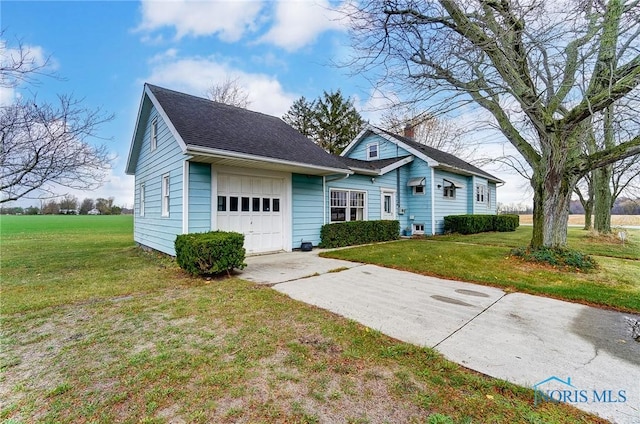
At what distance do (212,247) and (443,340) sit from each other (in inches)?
180

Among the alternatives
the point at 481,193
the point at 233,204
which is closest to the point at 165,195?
the point at 233,204

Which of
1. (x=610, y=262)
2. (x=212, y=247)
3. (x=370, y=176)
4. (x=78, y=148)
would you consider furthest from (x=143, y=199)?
(x=610, y=262)

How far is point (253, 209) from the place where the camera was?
29.8ft

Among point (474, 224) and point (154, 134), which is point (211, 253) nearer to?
point (154, 134)

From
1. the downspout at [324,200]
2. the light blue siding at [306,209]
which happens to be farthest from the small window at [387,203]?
the light blue siding at [306,209]

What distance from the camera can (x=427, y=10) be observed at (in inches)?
252

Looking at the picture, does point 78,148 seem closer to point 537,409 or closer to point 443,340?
point 443,340

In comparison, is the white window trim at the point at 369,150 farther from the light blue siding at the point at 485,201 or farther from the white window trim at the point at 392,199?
the light blue siding at the point at 485,201

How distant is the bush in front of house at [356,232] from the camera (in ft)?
35.3

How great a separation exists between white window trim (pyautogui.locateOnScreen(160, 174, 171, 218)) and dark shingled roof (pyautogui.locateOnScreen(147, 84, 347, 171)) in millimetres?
2095

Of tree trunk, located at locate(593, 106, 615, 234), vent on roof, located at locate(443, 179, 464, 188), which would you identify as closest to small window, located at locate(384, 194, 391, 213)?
vent on roof, located at locate(443, 179, 464, 188)

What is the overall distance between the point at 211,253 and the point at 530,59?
25.8 ft

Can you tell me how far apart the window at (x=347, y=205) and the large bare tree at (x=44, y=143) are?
790cm

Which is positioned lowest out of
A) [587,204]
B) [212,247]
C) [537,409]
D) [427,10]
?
[537,409]
